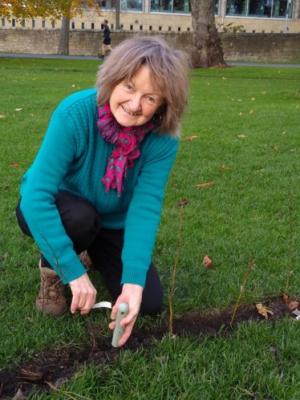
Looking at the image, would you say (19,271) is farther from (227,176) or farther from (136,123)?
(227,176)

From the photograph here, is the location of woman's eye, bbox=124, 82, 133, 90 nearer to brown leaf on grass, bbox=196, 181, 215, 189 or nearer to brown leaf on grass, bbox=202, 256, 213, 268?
brown leaf on grass, bbox=202, 256, 213, 268

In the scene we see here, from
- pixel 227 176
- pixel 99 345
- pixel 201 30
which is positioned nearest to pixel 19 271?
pixel 99 345

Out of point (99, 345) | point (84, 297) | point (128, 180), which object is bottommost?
point (99, 345)

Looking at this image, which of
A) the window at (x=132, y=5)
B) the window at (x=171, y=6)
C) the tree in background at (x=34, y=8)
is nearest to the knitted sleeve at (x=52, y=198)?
the tree in background at (x=34, y=8)

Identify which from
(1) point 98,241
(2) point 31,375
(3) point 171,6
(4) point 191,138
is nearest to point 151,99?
(1) point 98,241

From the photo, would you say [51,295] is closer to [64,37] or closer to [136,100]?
[136,100]

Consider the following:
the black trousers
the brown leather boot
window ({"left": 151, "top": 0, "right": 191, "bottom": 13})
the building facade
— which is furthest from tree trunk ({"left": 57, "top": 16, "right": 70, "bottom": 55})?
the brown leather boot

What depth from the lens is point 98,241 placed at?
10.1 feet

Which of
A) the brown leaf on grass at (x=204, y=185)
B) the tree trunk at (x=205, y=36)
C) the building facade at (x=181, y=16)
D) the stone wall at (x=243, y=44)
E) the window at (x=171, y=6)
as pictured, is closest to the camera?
the brown leaf on grass at (x=204, y=185)

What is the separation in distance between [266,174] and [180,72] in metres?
3.29

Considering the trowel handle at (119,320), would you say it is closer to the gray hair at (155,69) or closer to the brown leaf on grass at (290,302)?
the gray hair at (155,69)

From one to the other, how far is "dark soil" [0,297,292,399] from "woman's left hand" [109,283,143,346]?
6.4 inches

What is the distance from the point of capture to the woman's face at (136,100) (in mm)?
2215

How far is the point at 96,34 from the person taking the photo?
39688mm
